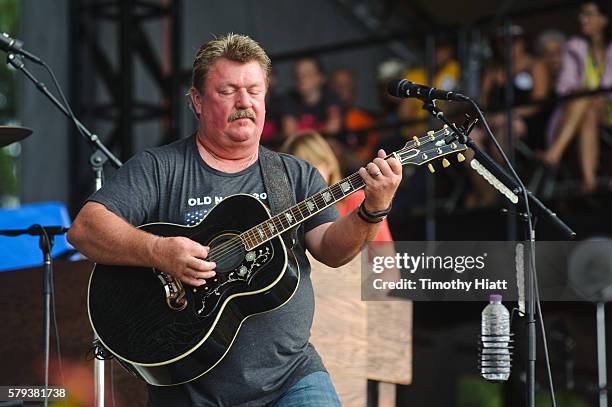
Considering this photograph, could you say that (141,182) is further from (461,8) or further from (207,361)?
(461,8)

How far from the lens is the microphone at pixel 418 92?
3617mm

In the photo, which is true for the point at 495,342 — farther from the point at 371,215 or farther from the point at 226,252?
the point at 226,252

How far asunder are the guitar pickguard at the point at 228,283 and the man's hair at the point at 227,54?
0.66m

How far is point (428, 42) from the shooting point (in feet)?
27.3

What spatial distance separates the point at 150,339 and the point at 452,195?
242 inches

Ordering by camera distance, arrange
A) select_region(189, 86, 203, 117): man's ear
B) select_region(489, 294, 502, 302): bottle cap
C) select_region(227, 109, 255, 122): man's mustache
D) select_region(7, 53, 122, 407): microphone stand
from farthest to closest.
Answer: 1. select_region(7, 53, 122, 407): microphone stand
2. select_region(489, 294, 502, 302): bottle cap
3. select_region(189, 86, 203, 117): man's ear
4. select_region(227, 109, 255, 122): man's mustache

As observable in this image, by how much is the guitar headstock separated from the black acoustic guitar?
4cm

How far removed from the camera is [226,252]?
347 centimetres

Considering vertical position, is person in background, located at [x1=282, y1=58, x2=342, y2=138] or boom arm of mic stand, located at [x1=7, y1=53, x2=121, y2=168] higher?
person in background, located at [x1=282, y1=58, x2=342, y2=138]

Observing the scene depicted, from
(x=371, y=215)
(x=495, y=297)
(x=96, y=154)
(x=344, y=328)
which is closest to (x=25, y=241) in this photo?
(x=96, y=154)

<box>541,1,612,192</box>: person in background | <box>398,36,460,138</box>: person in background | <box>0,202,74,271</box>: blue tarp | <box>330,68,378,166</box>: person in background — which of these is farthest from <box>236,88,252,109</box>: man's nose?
<box>330,68,378,166</box>: person in background

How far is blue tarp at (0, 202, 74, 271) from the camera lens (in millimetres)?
5359

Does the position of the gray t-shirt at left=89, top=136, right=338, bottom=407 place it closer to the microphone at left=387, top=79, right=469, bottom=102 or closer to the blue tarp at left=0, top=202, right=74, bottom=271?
the microphone at left=387, top=79, right=469, bottom=102

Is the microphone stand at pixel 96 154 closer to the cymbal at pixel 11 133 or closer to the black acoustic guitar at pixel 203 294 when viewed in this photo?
the cymbal at pixel 11 133
